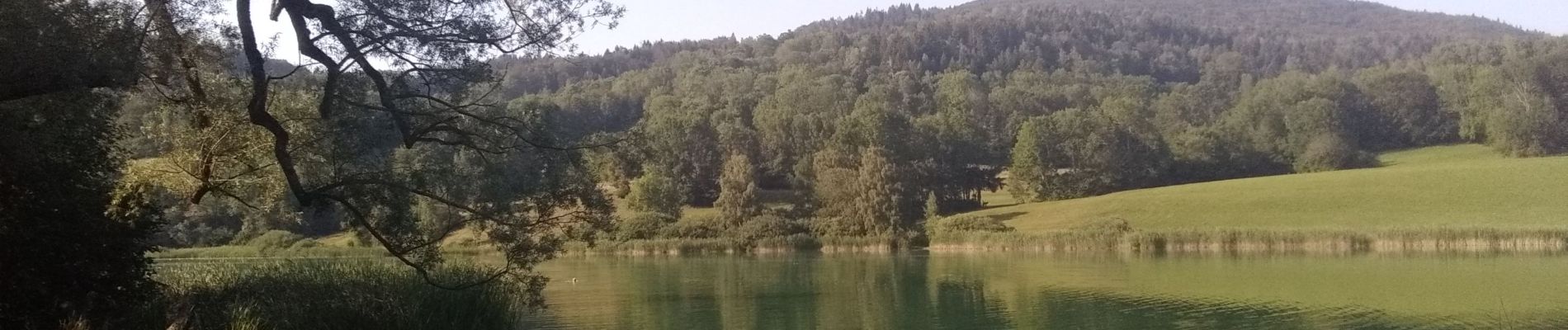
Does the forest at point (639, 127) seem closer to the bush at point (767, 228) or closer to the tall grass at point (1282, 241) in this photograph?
the bush at point (767, 228)

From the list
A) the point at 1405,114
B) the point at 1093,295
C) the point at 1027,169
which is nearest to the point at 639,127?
the point at 1093,295

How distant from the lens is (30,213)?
12555mm

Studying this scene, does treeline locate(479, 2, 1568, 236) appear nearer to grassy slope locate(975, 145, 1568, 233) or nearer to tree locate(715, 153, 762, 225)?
tree locate(715, 153, 762, 225)

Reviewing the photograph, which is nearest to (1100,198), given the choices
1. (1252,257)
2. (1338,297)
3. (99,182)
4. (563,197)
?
(1252,257)

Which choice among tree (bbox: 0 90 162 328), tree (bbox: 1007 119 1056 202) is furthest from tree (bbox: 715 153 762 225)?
tree (bbox: 0 90 162 328)

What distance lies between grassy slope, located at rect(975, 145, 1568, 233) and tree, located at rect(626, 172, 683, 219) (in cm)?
2036

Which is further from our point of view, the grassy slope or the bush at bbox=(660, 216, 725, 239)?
the bush at bbox=(660, 216, 725, 239)

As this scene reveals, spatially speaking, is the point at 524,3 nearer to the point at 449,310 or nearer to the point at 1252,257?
the point at 449,310

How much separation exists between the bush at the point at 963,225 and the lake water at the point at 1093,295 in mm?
18093

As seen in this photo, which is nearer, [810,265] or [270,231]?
[810,265]

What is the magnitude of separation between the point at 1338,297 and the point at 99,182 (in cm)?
2505

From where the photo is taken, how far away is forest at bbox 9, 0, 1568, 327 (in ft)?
47.3

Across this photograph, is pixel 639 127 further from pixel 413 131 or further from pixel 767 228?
pixel 767 228

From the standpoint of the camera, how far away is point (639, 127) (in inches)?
722
